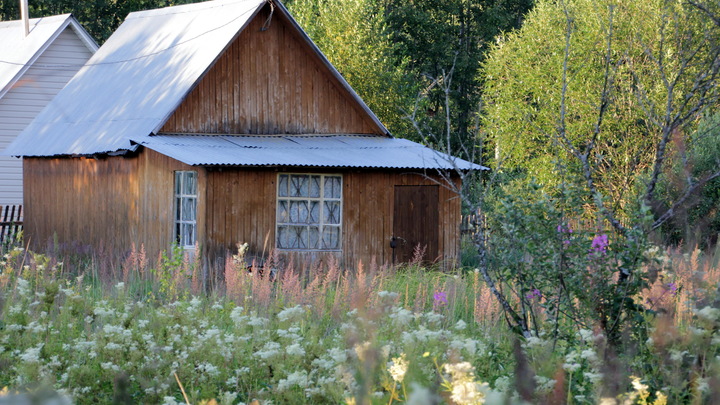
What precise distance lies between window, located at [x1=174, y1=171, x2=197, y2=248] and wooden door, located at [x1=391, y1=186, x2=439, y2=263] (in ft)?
12.1

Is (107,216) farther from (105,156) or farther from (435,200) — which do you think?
(435,200)

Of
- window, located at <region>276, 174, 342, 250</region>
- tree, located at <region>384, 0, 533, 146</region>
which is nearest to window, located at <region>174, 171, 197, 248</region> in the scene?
window, located at <region>276, 174, 342, 250</region>

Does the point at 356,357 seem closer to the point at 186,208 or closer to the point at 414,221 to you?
the point at 186,208

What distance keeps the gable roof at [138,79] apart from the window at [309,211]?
2.43 meters

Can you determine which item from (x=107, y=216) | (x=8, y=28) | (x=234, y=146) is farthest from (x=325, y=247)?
(x=8, y=28)

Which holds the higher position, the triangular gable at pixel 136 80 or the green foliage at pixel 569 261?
the triangular gable at pixel 136 80

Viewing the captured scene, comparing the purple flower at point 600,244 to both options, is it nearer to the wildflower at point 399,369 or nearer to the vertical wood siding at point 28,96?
the wildflower at point 399,369

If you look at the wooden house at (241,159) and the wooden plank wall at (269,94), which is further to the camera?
the wooden plank wall at (269,94)

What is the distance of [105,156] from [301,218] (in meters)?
4.26

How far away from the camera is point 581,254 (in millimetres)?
5973

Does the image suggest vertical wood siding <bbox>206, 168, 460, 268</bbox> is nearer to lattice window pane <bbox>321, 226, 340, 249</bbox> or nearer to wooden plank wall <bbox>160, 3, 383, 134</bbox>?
lattice window pane <bbox>321, 226, 340, 249</bbox>

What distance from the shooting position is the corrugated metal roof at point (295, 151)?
14.2 m

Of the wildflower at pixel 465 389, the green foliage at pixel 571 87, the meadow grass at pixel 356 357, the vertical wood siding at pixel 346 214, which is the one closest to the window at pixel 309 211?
the vertical wood siding at pixel 346 214

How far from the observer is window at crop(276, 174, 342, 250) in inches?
611
